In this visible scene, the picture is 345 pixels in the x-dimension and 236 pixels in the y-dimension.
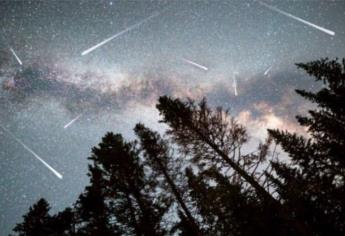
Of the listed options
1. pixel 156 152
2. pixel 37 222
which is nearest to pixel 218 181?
pixel 156 152

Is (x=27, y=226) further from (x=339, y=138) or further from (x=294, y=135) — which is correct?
(x=339, y=138)

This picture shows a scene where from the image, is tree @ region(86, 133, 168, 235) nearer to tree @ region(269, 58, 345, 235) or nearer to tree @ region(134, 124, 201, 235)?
tree @ region(134, 124, 201, 235)

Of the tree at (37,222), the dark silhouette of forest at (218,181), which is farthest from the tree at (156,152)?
the tree at (37,222)

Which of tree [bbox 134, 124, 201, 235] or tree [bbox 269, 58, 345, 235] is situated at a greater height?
tree [bbox 134, 124, 201, 235]

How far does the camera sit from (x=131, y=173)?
14266mm

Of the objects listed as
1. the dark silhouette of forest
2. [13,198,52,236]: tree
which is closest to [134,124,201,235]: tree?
the dark silhouette of forest

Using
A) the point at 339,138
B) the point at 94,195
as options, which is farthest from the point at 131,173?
the point at 339,138

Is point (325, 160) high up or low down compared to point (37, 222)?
down

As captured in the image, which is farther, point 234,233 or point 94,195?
point 94,195

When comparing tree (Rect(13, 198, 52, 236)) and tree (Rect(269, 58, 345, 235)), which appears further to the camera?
tree (Rect(13, 198, 52, 236))

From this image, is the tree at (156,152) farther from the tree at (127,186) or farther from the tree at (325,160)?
the tree at (325,160)

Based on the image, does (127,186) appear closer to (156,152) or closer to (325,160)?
(156,152)

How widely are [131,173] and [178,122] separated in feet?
14.4

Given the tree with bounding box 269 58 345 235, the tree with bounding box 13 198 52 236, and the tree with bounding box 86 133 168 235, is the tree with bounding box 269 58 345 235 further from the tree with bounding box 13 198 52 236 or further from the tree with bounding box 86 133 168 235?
the tree with bounding box 13 198 52 236
